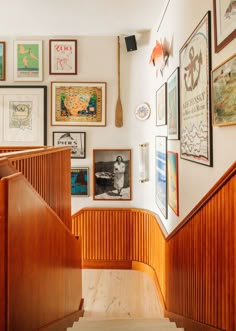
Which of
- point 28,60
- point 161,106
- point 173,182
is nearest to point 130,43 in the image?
point 161,106

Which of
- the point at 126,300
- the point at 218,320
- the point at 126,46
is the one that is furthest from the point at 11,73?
the point at 218,320

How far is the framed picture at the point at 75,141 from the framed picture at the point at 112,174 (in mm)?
185

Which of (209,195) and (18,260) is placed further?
(209,195)

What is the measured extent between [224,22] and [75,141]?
3238 mm

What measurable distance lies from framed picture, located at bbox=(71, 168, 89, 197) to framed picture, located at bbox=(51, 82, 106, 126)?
0.66 m

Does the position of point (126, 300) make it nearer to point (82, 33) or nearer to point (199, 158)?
point (199, 158)

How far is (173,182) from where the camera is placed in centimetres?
289

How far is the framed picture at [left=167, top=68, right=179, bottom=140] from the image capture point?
2.67 metres

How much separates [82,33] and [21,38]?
0.87 m

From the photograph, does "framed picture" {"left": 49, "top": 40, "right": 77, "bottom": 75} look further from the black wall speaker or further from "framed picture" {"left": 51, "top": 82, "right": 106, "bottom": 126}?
the black wall speaker

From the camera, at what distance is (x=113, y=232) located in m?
4.56

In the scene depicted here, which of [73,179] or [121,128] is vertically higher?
[121,128]

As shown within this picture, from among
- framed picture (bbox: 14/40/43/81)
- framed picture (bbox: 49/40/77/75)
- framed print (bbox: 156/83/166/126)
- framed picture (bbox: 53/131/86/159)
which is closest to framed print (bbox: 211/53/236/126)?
framed print (bbox: 156/83/166/126)

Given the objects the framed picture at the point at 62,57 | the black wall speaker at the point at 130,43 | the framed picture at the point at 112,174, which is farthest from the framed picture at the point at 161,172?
the framed picture at the point at 62,57
